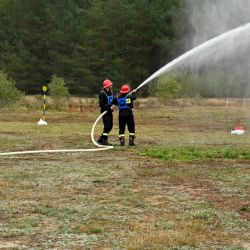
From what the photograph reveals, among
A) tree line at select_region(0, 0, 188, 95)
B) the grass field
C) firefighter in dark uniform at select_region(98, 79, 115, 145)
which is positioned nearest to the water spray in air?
firefighter in dark uniform at select_region(98, 79, 115, 145)

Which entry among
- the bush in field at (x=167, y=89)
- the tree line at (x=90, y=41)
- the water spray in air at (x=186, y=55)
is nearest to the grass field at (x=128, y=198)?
the water spray in air at (x=186, y=55)

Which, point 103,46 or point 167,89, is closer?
point 167,89

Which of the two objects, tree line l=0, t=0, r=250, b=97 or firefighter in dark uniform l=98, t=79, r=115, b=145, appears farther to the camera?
tree line l=0, t=0, r=250, b=97

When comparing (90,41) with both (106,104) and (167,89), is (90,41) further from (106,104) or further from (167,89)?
(106,104)

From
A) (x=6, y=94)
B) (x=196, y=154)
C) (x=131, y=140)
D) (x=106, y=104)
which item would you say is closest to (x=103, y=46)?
(x=6, y=94)

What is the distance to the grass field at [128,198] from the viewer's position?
653cm

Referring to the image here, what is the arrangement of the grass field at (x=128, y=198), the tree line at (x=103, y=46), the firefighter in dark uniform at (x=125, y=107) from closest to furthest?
1. the grass field at (x=128, y=198)
2. the firefighter in dark uniform at (x=125, y=107)
3. the tree line at (x=103, y=46)

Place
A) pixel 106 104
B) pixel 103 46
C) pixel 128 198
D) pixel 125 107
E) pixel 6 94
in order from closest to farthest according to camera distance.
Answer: pixel 128 198, pixel 125 107, pixel 106 104, pixel 6 94, pixel 103 46

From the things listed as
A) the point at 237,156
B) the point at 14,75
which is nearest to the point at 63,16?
the point at 14,75

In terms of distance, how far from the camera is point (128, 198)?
8656 mm

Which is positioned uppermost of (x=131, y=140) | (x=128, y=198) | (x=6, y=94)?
(x=6, y=94)

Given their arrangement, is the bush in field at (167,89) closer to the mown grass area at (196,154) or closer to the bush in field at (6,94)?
the bush in field at (6,94)

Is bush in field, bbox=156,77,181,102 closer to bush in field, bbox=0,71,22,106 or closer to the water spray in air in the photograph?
bush in field, bbox=0,71,22,106

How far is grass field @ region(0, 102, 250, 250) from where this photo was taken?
653cm
